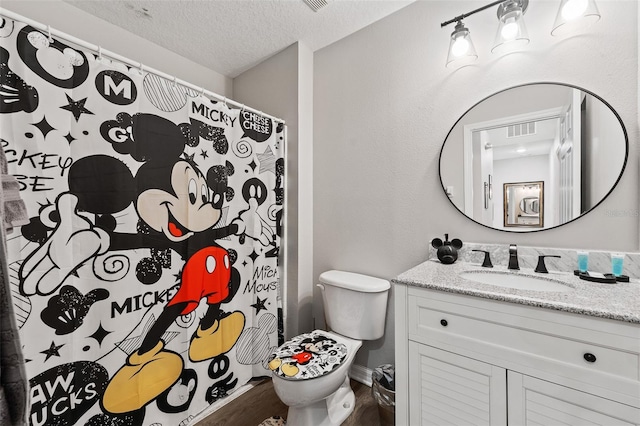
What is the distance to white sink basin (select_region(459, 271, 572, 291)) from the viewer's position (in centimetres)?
112

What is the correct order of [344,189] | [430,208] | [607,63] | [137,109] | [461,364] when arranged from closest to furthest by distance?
[461,364] → [607,63] → [137,109] → [430,208] → [344,189]

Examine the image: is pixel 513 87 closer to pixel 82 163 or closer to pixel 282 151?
pixel 282 151

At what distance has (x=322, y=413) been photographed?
4.50 feet

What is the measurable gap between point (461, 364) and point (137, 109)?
1.77 meters

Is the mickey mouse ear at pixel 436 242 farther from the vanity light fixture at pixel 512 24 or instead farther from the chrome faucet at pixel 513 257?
the vanity light fixture at pixel 512 24

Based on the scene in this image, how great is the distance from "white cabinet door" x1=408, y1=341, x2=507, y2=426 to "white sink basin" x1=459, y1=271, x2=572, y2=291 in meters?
0.37

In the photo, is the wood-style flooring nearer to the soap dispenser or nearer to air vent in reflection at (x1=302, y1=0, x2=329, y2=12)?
the soap dispenser

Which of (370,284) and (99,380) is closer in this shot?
(99,380)

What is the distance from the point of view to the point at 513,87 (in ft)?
4.30

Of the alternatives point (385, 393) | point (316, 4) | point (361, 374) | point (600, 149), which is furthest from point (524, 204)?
point (316, 4)

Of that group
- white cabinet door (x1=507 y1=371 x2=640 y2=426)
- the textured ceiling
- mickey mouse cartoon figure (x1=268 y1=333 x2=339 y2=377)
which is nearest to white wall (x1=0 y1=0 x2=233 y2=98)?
the textured ceiling

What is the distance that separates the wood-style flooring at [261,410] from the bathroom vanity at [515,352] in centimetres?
43

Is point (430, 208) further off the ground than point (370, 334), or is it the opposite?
point (430, 208)

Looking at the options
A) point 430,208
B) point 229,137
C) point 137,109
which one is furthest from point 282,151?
point 430,208
